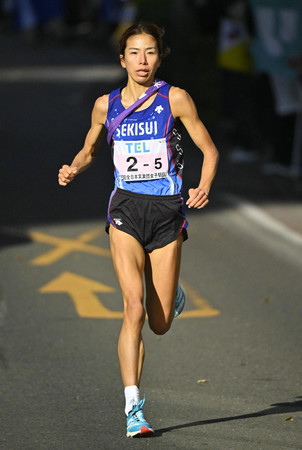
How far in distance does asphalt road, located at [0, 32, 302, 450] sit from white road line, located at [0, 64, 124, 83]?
62.9ft

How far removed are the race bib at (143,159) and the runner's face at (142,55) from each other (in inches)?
14.5

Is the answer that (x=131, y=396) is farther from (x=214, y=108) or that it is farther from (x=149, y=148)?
(x=214, y=108)

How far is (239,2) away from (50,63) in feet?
78.0

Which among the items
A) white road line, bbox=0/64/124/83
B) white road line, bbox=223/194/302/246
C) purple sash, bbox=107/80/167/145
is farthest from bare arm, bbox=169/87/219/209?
white road line, bbox=0/64/124/83

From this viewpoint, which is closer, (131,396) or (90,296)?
(131,396)

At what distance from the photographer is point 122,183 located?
618 centimetres

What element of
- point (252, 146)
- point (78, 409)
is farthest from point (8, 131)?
point (78, 409)

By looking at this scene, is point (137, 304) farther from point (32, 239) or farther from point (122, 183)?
point (32, 239)

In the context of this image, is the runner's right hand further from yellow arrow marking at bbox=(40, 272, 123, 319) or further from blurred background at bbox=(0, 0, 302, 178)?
blurred background at bbox=(0, 0, 302, 178)

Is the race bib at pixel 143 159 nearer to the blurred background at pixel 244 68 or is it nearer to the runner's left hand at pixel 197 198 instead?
the runner's left hand at pixel 197 198

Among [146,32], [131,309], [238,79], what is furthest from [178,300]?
[238,79]

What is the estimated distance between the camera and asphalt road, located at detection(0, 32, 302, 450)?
632cm

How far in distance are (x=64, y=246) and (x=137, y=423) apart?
663 cm

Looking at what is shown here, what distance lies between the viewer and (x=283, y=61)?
58.0 feet
